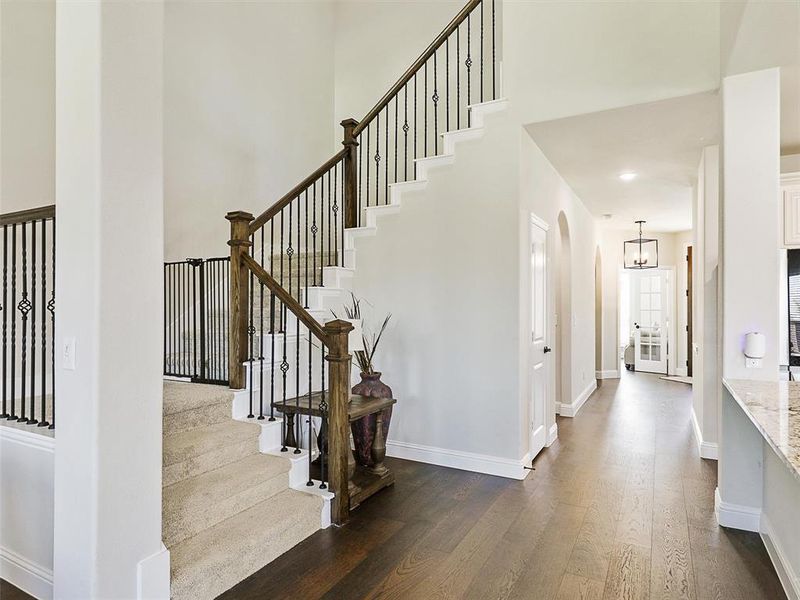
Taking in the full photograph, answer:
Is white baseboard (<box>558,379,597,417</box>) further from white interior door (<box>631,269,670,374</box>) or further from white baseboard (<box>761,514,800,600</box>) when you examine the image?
white interior door (<box>631,269,670,374</box>)

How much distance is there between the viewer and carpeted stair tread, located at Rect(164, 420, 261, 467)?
2773mm

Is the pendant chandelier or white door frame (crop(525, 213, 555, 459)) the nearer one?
white door frame (crop(525, 213, 555, 459))

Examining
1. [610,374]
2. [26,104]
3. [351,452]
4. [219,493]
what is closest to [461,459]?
[351,452]

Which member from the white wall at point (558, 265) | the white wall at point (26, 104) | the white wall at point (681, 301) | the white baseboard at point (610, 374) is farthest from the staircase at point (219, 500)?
the white wall at point (681, 301)

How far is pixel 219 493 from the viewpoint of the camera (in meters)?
2.73

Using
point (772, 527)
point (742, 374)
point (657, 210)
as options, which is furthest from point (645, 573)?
point (657, 210)

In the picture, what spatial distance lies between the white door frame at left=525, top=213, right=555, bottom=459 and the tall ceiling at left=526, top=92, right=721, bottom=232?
724mm

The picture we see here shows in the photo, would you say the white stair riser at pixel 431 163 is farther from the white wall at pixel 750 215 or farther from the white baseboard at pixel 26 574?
the white baseboard at pixel 26 574

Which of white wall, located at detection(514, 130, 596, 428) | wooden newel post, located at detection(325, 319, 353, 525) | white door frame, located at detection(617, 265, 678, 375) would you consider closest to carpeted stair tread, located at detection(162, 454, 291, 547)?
wooden newel post, located at detection(325, 319, 353, 525)

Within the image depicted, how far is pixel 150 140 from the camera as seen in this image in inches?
82.1

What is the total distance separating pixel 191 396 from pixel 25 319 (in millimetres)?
1118

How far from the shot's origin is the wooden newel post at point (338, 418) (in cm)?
306

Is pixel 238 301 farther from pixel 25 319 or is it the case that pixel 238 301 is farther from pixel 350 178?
pixel 350 178

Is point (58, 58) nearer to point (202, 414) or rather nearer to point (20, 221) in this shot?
point (20, 221)
